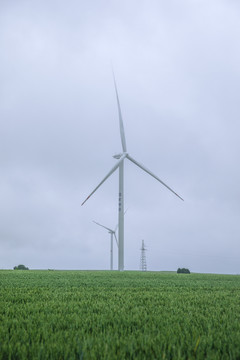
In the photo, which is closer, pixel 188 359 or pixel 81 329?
pixel 188 359

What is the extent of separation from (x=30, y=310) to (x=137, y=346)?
309 cm

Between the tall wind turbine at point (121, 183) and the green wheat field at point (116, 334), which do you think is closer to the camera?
the green wheat field at point (116, 334)

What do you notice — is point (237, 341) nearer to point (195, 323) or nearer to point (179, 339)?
point (179, 339)

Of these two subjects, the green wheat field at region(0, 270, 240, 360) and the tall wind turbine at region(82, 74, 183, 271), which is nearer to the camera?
the green wheat field at region(0, 270, 240, 360)

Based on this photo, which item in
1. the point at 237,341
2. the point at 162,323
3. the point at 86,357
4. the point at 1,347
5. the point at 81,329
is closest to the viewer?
the point at 86,357

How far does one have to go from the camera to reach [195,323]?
16.5 feet

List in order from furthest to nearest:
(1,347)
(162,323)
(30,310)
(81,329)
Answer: (30,310)
(162,323)
(81,329)
(1,347)

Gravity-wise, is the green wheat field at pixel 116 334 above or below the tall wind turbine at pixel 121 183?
below

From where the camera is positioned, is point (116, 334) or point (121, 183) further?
point (121, 183)

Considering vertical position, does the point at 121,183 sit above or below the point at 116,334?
above

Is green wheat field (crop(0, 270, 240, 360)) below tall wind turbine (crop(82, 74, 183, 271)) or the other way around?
below

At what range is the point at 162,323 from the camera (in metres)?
4.87

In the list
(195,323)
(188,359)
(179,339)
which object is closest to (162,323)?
(195,323)

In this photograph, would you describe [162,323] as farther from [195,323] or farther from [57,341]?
[57,341]
